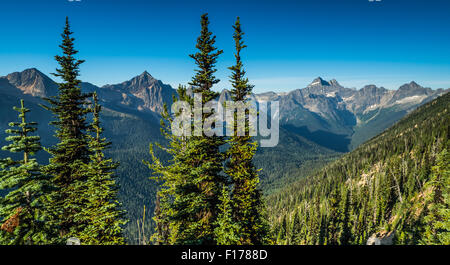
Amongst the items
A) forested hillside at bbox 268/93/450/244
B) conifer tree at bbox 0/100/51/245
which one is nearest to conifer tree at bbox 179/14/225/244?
conifer tree at bbox 0/100/51/245

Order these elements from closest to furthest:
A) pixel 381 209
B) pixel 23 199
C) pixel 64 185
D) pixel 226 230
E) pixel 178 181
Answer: pixel 23 199
pixel 226 230
pixel 178 181
pixel 64 185
pixel 381 209

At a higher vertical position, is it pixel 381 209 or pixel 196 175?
pixel 196 175

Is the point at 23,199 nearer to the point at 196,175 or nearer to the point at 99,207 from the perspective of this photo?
the point at 99,207

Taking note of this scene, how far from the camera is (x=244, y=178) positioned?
20.2 meters

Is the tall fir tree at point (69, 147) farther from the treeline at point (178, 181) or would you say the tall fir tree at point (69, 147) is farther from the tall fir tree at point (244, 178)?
the tall fir tree at point (244, 178)

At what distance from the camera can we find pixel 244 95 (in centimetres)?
2191

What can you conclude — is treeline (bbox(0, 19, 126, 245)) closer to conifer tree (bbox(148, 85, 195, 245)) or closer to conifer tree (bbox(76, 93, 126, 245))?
conifer tree (bbox(76, 93, 126, 245))

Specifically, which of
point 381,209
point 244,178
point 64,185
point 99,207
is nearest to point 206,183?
point 244,178

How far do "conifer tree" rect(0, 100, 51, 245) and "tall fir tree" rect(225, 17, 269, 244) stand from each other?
1342 cm

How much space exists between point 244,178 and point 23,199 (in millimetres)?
15486

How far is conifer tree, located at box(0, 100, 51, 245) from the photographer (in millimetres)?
11125

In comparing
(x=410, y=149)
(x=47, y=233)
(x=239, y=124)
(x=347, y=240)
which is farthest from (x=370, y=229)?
(x=47, y=233)
